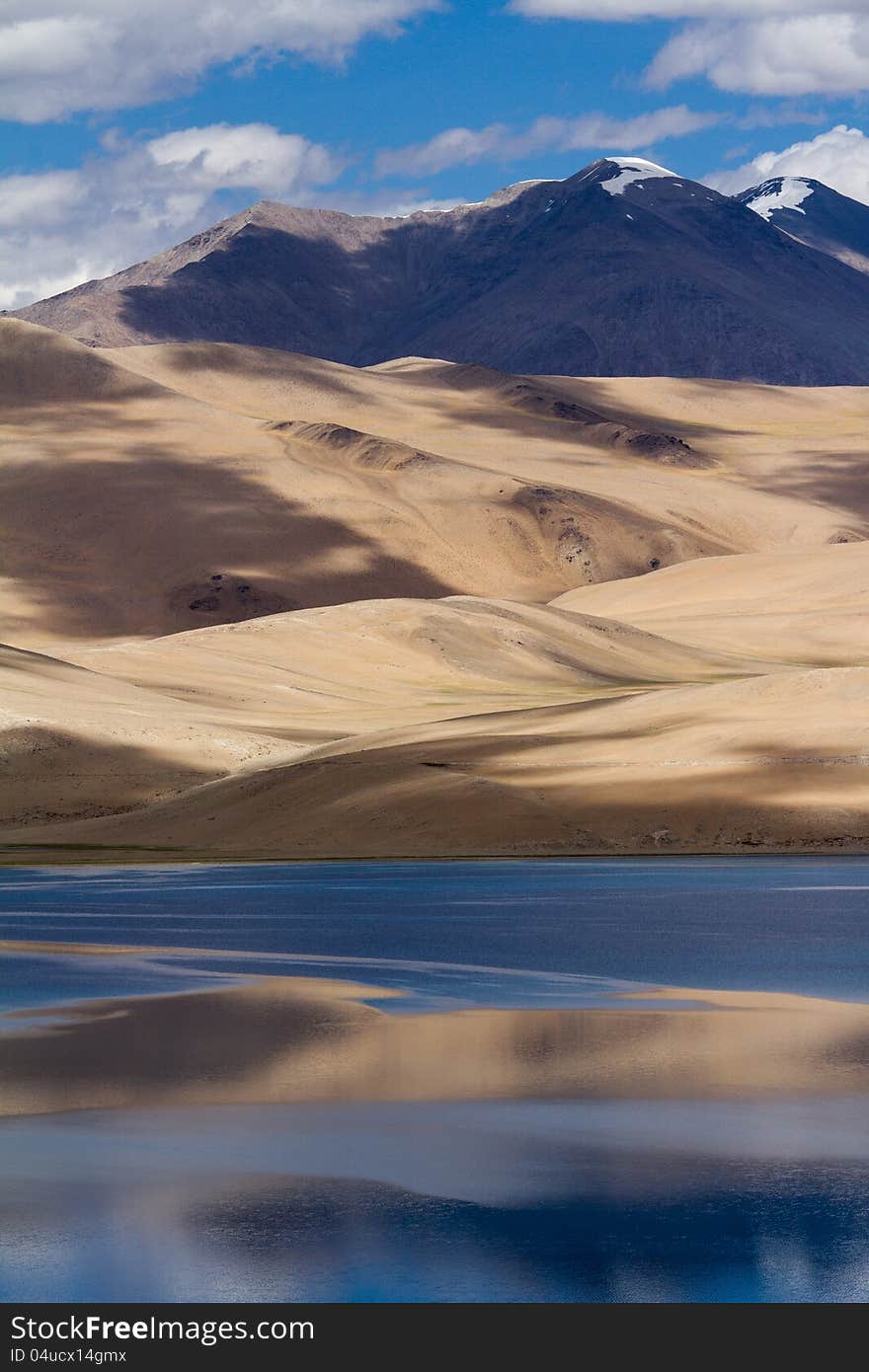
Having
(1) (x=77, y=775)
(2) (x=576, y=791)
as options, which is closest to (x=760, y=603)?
(1) (x=77, y=775)

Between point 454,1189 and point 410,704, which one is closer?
point 454,1189

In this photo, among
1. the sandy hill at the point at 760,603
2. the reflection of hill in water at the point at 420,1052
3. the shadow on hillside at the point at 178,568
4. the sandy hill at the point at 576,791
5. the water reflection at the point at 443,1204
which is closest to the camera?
the water reflection at the point at 443,1204

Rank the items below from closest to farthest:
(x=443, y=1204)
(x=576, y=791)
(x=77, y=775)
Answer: (x=443, y=1204) → (x=576, y=791) → (x=77, y=775)

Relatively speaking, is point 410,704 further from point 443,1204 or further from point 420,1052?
point 443,1204

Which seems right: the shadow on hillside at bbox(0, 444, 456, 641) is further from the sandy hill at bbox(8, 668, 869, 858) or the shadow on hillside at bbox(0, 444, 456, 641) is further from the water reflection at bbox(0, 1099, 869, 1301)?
the water reflection at bbox(0, 1099, 869, 1301)

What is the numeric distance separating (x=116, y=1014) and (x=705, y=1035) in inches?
289

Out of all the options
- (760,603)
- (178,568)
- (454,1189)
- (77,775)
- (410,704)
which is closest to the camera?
(454,1189)

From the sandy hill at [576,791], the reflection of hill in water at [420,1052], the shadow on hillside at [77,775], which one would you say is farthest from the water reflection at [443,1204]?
the shadow on hillside at [77,775]

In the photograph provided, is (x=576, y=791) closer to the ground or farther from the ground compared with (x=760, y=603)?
closer to the ground

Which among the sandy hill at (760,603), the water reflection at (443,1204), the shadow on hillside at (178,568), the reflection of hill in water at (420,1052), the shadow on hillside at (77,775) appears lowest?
the water reflection at (443,1204)

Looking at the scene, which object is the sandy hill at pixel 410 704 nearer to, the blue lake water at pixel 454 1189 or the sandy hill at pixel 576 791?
the sandy hill at pixel 576 791
